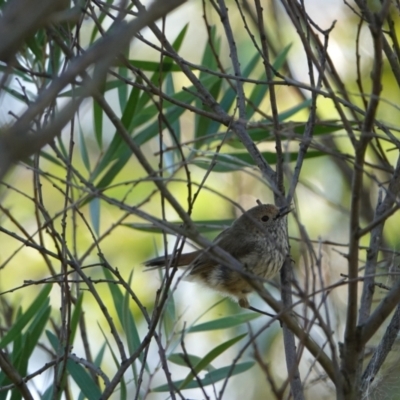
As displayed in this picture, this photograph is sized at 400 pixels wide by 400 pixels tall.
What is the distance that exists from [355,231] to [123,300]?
2.16 metres

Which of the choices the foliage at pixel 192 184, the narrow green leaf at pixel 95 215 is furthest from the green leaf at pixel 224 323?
the narrow green leaf at pixel 95 215

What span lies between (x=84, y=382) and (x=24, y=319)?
45cm

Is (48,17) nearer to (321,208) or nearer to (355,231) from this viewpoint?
(355,231)

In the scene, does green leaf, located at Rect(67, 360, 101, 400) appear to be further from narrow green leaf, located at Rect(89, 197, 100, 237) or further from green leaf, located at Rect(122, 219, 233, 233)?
narrow green leaf, located at Rect(89, 197, 100, 237)

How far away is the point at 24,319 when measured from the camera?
13.1 feet

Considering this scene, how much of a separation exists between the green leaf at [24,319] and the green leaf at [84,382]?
31cm

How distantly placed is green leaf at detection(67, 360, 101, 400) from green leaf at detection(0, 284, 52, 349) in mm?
313

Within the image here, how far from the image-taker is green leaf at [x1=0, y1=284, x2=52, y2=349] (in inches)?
155

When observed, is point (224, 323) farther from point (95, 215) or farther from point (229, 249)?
point (95, 215)

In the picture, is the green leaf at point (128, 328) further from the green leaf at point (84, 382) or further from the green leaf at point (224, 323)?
the green leaf at point (224, 323)

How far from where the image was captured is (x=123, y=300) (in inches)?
164

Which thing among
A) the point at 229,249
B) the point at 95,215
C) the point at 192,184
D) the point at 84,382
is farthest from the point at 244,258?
the point at 84,382

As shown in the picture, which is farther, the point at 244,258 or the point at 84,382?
the point at 244,258

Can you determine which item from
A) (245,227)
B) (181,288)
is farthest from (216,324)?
(181,288)
